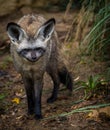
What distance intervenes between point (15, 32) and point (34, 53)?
0.41 metres

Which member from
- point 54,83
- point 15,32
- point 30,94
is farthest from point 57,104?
point 15,32

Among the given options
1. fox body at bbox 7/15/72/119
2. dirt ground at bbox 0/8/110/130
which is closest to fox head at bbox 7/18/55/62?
fox body at bbox 7/15/72/119

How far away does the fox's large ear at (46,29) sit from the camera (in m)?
5.17

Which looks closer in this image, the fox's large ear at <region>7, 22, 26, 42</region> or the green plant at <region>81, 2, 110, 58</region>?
the fox's large ear at <region>7, 22, 26, 42</region>

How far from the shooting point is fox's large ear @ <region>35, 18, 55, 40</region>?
5168 mm

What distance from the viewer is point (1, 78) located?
23.2 ft

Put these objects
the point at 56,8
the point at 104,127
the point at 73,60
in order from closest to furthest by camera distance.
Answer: the point at 104,127, the point at 73,60, the point at 56,8

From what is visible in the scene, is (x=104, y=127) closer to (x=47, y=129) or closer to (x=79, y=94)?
(x=47, y=129)

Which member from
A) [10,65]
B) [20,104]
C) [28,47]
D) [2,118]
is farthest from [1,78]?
[28,47]

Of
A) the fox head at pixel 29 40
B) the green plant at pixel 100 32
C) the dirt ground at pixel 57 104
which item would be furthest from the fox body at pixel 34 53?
the green plant at pixel 100 32

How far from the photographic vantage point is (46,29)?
5258 mm

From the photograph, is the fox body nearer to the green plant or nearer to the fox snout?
the fox snout

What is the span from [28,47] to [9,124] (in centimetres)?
116

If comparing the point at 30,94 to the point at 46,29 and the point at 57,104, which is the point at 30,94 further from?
the point at 46,29
